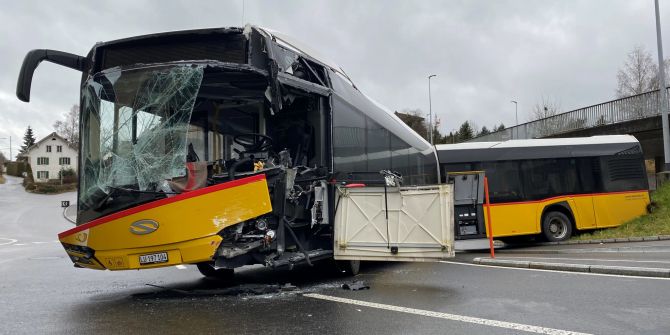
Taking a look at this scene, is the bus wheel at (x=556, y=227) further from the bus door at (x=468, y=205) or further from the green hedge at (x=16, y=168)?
the green hedge at (x=16, y=168)

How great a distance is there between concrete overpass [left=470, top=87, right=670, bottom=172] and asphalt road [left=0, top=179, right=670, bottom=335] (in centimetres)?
1614

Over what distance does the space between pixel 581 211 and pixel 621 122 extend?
32.5 feet

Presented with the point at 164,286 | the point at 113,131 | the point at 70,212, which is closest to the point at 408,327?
the point at 113,131

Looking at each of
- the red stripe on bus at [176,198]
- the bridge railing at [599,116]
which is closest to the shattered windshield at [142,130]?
the red stripe on bus at [176,198]

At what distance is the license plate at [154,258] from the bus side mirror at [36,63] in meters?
2.43

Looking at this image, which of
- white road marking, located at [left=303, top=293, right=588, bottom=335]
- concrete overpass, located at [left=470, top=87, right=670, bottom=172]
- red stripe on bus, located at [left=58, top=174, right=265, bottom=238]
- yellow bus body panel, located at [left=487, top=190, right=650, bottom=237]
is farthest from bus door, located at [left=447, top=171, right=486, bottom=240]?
concrete overpass, located at [left=470, top=87, right=670, bottom=172]

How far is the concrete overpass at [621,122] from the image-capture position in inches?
841

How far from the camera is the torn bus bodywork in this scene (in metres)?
5.89

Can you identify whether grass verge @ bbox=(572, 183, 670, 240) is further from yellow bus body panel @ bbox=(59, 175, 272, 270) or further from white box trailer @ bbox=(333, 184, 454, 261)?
yellow bus body panel @ bbox=(59, 175, 272, 270)

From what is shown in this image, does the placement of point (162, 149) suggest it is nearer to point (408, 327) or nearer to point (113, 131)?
point (113, 131)

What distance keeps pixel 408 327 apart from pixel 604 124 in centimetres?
2329

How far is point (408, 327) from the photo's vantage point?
16.9 ft

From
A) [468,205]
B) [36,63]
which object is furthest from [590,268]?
[36,63]

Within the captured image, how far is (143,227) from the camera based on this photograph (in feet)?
19.1
